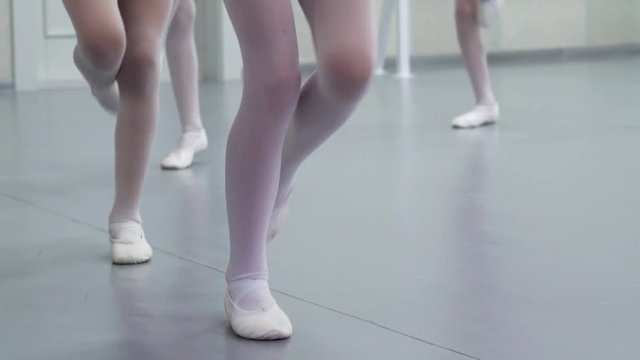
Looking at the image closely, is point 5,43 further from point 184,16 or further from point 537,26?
point 537,26

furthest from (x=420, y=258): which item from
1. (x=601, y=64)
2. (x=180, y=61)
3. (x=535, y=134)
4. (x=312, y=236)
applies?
(x=601, y=64)

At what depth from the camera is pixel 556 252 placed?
8.47ft

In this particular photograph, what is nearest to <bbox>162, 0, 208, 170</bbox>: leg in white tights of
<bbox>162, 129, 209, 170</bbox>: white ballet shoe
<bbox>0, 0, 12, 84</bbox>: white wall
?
<bbox>162, 129, 209, 170</bbox>: white ballet shoe

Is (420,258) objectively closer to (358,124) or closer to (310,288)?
(310,288)

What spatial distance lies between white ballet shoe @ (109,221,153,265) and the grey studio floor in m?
0.04

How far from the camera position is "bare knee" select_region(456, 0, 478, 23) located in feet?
16.6

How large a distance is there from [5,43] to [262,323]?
560 cm

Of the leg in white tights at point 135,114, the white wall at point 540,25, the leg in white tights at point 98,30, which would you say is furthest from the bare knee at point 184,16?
the white wall at point 540,25

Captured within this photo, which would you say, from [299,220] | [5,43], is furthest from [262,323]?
[5,43]

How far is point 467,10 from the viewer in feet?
16.7

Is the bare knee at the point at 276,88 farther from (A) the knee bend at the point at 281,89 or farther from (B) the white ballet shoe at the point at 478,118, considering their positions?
(B) the white ballet shoe at the point at 478,118

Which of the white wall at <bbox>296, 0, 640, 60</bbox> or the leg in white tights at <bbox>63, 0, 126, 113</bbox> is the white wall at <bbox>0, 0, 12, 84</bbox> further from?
the leg in white tights at <bbox>63, 0, 126, 113</bbox>

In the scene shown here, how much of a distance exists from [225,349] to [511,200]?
1.50 meters

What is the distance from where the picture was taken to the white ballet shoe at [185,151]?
3.98 metres
